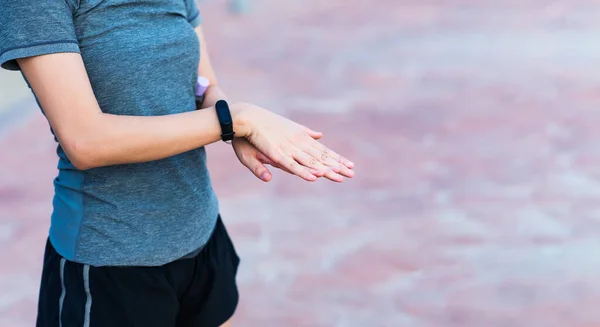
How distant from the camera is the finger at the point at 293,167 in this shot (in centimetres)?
139

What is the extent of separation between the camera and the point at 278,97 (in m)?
5.06

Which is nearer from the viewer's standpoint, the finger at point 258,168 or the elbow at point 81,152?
the elbow at point 81,152

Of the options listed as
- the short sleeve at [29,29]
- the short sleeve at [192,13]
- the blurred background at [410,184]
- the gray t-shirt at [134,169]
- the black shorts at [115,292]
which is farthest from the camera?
the blurred background at [410,184]

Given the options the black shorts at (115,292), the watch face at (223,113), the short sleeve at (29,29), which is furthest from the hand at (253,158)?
the short sleeve at (29,29)

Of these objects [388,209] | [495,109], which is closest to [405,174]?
[388,209]

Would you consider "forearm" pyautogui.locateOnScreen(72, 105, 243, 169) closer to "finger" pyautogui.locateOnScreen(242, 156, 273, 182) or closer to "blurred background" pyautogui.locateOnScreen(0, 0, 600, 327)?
"finger" pyautogui.locateOnScreen(242, 156, 273, 182)

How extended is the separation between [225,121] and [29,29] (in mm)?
371

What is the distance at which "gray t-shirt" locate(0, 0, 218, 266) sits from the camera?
1.37 m

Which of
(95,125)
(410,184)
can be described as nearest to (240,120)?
(95,125)

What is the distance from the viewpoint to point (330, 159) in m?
1.41

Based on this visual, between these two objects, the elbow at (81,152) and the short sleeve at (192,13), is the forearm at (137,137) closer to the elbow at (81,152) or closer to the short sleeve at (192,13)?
the elbow at (81,152)

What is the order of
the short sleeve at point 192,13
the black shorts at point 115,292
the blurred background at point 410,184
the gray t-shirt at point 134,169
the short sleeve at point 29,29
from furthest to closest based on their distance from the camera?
the blurred background at point 410,184 → the short sleeve at point 192,13 → the black shorts at point 115,292 → the gray t-shirt at point 134,169 → the short sleeve at point 29,29

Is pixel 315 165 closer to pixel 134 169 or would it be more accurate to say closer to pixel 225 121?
pixel 225 121

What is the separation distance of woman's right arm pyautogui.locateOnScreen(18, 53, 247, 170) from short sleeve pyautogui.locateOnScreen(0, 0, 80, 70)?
2cm
